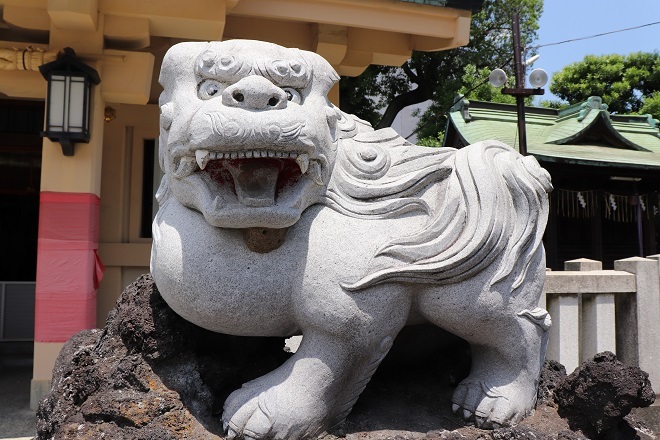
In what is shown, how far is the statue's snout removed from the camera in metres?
1.59

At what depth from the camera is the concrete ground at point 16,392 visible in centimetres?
396

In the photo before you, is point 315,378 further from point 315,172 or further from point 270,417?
point 315,172

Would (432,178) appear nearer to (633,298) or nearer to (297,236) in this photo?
(297,236)

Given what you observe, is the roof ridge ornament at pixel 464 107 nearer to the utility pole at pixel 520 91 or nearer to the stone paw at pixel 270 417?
the utility pole at pixel 520 91

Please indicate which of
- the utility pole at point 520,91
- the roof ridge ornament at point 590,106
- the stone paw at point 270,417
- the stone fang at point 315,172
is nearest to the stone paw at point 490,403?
the stone paw at point 270,417

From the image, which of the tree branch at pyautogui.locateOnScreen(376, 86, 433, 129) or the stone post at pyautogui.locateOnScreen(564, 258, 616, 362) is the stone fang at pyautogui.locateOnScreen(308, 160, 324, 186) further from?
the tree branch at pyautogui.locateOnScreen(376, 86, 433, 129)

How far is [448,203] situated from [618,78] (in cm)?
1404

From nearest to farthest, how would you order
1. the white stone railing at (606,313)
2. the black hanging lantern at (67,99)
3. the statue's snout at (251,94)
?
the statue's snout at (251,94)
the white stone railing at (606,313)
the black hanging lantern at (67,99)

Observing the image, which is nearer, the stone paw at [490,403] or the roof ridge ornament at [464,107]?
→ the stone paw at [490,403]

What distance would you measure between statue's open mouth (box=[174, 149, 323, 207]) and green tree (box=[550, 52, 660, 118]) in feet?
45.2

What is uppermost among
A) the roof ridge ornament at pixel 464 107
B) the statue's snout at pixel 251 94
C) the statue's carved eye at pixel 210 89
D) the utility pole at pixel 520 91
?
the roof ridge ornament at pixel 464 107

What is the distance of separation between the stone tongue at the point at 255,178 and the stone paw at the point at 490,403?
97cm

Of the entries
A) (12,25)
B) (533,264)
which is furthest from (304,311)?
(12,25)

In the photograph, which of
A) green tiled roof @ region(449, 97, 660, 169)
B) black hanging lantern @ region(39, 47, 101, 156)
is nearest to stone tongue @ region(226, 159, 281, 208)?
black hanging lantern @ region(39, 47, 101, 156)
